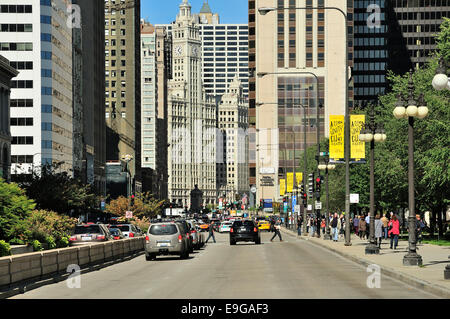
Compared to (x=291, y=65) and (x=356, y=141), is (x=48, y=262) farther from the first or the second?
(x=291, y=65)

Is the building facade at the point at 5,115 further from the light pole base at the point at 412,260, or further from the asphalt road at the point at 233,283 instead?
the light pole base at the point at 412,260

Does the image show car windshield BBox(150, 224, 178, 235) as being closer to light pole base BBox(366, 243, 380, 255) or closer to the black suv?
light pole base BBox(366, 243, 380, 255)

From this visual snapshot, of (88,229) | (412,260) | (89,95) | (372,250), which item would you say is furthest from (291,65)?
(412,260)

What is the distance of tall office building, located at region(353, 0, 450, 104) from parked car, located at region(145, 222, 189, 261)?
150m

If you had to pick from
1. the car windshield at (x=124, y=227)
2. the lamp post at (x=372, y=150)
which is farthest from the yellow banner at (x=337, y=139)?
the car windshield at (x=124, y=227)

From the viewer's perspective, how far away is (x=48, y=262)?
27031 millimetres

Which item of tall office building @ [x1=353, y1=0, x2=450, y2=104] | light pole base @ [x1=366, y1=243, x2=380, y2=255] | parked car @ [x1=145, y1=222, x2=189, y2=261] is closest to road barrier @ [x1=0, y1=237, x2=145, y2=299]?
Answer: parked car @ [x1=145, y1=222, x2=189, y2=261]

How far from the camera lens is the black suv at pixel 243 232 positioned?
60.0 meters

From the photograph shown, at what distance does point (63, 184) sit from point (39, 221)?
32569 millimetres

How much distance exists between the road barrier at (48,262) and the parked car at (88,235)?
5.22 feet

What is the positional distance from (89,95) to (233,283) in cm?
13764

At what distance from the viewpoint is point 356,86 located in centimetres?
19662

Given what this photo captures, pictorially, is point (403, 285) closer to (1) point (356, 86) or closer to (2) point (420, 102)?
(2) point (420, 102)
